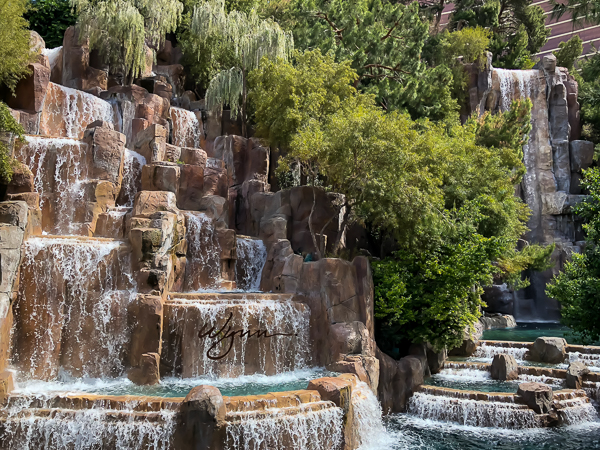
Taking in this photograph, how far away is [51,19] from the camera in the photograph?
33.9 m

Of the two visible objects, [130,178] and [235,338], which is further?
[130,178]

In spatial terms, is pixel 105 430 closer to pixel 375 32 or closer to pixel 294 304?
pixel 294 304

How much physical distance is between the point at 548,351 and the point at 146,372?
13.9 metres

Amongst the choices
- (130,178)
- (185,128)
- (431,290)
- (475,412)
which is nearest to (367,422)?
(475,412)

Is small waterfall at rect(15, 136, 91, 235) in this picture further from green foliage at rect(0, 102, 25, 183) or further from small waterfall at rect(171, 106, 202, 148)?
small waterfall at rect(171, 106, 202, 148)

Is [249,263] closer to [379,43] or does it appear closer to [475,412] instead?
[475,412]

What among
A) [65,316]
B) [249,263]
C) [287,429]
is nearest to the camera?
Result: [287,429]

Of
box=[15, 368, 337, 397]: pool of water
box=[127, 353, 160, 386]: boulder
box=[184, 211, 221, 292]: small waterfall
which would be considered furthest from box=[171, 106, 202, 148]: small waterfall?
box=[15, 368, 337, 397]: pool of water

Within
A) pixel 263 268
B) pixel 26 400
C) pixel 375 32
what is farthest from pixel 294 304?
pixel 375 32

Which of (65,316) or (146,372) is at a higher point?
(65,316)

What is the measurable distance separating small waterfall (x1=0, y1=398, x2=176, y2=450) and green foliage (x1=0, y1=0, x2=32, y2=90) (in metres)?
14.0

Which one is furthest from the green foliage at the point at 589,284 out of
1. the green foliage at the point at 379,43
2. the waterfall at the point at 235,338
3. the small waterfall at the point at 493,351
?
the green foliage at the point at 379,43

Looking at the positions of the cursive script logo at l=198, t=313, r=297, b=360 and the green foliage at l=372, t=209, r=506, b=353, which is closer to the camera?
the cursive script logo at l=198, t=313, r=297, b=360

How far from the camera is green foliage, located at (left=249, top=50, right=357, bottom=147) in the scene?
2205 centimetres
